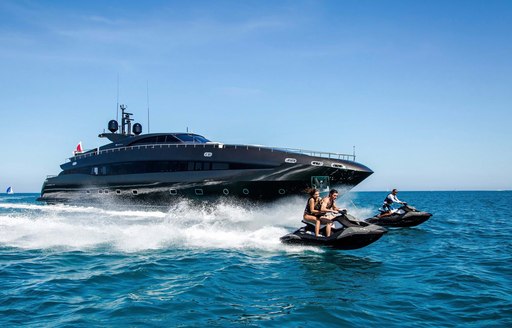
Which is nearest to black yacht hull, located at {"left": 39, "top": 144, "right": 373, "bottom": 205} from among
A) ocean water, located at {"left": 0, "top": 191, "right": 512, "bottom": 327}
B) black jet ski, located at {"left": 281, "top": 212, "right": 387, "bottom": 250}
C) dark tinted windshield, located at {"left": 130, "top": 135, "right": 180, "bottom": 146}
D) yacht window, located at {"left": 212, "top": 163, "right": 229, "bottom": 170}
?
yacht window, located at {"left": 212, "top": 163, "right": 229, "bottom": 170}

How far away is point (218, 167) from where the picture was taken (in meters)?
20.9

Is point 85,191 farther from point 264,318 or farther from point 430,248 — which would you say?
point 264,318

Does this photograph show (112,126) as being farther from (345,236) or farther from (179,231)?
(345,236)

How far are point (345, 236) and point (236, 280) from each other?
376cm

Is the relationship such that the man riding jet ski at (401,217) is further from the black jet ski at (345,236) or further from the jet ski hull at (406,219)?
the black jet ski at (345,236)

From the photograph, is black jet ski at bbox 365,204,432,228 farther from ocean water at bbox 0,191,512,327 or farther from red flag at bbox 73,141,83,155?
red flag at bbox 73,141,83,155

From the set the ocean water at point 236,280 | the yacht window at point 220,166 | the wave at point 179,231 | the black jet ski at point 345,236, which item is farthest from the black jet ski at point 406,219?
the black jet ski at point 345,236

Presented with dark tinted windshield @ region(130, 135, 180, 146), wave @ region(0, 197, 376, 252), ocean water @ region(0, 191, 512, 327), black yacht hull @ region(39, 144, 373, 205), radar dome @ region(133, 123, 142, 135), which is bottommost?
ocean water @ region(0, 191, 512, 327)

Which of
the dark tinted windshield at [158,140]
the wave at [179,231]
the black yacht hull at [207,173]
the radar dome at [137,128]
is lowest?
the wave at [179,231]

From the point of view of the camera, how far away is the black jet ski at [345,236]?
1120 centimetres

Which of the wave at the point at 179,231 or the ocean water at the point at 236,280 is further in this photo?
the wave at the point at 179,231

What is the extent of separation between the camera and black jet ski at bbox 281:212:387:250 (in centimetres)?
1120

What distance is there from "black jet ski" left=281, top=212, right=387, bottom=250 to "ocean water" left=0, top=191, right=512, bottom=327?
36cm

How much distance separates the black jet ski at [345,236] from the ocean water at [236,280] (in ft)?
1.18
